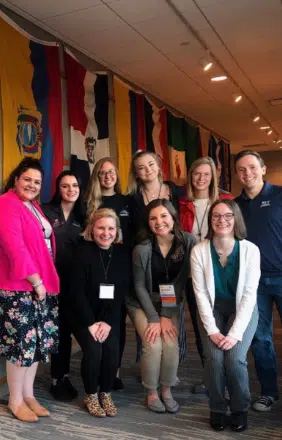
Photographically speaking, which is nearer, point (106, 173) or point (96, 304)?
point (96, 304)

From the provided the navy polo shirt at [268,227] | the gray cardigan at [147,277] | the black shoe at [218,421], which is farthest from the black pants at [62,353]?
the navy polo shirt at [268,227]

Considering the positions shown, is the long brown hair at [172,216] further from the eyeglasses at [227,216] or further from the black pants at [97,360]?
the black pants at [97,360]

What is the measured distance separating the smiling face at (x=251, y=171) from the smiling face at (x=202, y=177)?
0.85 ft

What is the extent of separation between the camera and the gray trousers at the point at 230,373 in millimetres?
2156

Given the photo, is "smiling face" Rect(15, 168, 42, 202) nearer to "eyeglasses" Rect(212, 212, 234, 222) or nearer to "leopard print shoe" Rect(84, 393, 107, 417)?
"eyeglasses" Rect(212, 212, 234, 222)

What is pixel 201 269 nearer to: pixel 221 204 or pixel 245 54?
pixel 221 204

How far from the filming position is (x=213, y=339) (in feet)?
7.24

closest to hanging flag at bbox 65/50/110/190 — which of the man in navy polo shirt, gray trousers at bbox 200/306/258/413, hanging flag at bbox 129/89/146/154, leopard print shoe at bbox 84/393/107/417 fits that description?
hanging flag at bbox 129/89/146/154

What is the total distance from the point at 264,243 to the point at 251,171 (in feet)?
1.39

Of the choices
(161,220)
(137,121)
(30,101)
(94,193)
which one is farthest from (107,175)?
(137,121)

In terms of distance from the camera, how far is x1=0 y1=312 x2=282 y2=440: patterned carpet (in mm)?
2182

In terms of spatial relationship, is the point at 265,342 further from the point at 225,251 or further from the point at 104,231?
the point at 104,231

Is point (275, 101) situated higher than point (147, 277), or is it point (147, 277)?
point (275, 101)

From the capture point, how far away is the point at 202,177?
8.70ft
